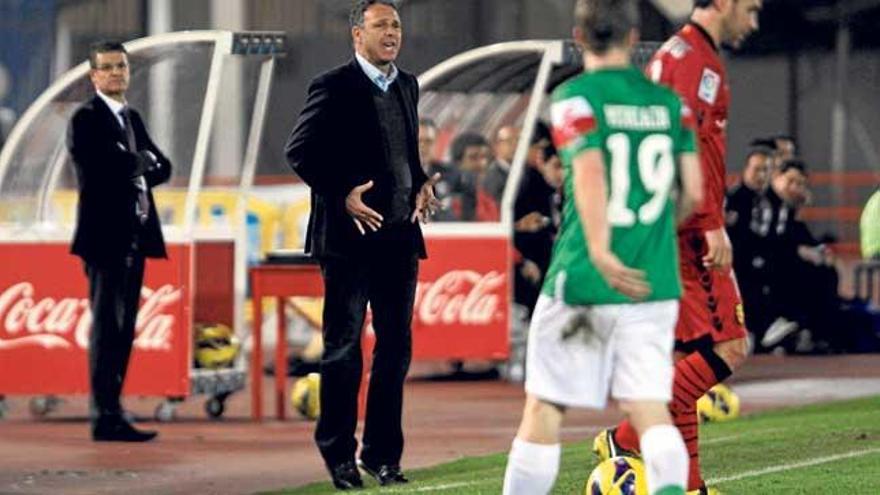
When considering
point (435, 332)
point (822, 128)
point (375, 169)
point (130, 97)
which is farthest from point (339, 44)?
point (375, 169)

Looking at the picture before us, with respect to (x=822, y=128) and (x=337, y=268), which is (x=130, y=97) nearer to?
(x=337, y=268)

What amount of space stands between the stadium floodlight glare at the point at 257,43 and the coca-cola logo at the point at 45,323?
1709 millimetres

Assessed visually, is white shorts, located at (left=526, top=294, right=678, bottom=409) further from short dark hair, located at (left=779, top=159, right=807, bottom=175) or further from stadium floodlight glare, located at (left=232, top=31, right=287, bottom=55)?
short dark hair, located at (left=779, top=159, right=807, bottom=175)

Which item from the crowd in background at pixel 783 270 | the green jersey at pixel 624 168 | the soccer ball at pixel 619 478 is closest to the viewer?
the green jersey at pixel 624 168

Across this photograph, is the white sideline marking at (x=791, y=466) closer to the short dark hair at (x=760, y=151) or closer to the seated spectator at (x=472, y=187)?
the seated spectator at (x=472, y=187)

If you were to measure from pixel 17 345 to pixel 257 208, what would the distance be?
700 centimetres

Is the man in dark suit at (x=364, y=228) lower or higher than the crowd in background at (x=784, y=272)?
higher

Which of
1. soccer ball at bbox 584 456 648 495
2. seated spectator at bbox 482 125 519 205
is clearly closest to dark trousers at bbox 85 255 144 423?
seated spectator at bbox 482 125 519 205

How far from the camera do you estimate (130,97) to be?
1747 centimetres

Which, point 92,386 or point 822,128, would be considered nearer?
point 92,386

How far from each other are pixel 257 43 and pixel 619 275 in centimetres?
856

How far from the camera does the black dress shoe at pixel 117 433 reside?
15.6 m

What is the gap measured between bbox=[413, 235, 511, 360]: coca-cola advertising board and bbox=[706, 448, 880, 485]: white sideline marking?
633cm

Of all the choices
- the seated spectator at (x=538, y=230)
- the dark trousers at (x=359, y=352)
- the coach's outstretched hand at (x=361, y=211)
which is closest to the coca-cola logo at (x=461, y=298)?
the seated spectator at (x=538, y=230)
